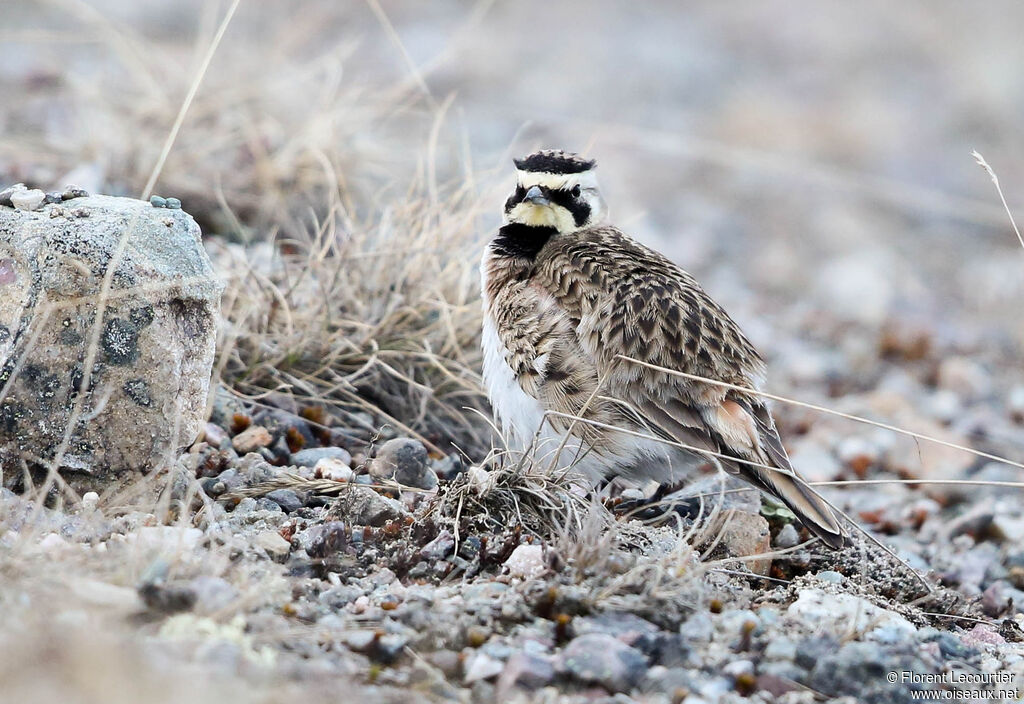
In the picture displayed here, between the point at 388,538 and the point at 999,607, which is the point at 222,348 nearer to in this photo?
the point at 388,538

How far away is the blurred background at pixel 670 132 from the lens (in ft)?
23.0

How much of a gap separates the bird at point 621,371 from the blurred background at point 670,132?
3.44ft

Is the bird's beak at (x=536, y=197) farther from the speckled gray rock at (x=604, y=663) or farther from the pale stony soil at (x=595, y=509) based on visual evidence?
the speckled gray rock at (x=604, y=663)

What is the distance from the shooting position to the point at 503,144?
35.6ft

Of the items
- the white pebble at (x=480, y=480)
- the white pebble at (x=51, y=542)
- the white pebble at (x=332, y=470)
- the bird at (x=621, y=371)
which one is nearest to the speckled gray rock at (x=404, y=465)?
the white pebble at (x=332, y=470)

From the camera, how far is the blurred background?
7.01m

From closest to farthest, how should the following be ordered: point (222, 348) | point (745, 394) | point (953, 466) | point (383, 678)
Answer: point (383, 678) < point (745, 394) < point (222, 348) < point (953, 466)

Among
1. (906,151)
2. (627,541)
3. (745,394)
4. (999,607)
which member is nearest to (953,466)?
(999,607)

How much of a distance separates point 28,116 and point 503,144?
4.40 metres

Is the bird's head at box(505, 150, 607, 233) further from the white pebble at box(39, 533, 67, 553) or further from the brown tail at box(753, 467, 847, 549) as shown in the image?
the white pebble at box(39, 533, 67, 553)

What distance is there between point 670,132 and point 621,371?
29.5 feet

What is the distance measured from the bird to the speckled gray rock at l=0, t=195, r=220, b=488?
1.28 meters

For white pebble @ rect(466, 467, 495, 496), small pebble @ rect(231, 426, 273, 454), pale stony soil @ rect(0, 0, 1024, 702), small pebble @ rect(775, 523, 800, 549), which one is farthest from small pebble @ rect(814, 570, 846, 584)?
small pebble @ rect(231, 426, 273, 454)

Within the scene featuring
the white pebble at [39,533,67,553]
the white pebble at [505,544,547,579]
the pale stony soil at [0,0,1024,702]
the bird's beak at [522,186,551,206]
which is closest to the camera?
the pale stony soil at [0,0,1024,702]
